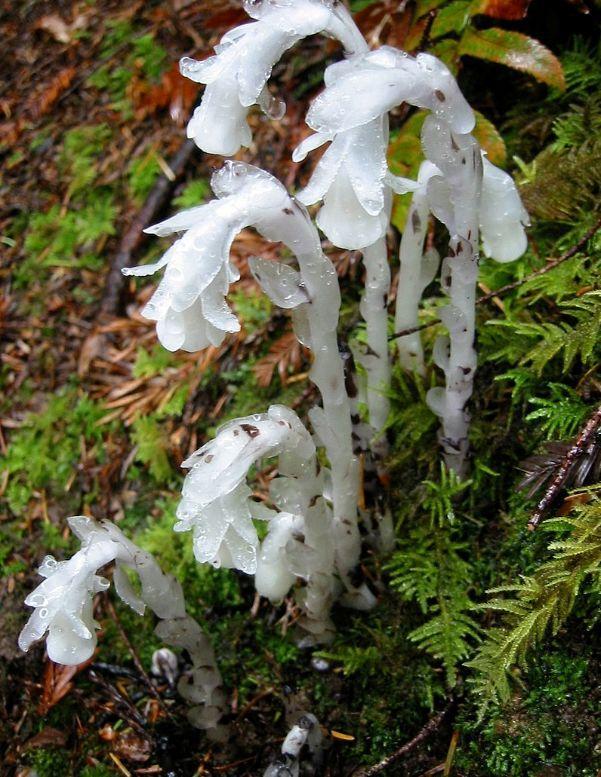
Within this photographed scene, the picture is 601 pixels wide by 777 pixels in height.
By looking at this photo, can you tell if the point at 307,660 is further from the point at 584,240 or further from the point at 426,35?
the point at 426,35

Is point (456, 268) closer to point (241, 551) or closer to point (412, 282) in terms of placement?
point (412, 282)

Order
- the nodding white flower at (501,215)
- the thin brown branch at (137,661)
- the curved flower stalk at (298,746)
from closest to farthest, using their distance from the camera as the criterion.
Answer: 1. the nodding white flower at (501,215)
2. the curved flower stalk at (298,746)
3. the thin brown branch at (137,661)

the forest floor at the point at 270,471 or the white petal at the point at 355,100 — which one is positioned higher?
the white petal at the point at 355,100

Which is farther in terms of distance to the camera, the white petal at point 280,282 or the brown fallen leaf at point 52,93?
the brown fallen leaf at point 52,93

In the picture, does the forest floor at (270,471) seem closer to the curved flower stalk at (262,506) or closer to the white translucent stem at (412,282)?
the white translucent stem at (412,282)

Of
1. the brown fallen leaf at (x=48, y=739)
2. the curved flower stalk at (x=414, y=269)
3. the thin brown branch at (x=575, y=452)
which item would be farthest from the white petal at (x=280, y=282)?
the brown fallen leaf at (x=48, y=739)
